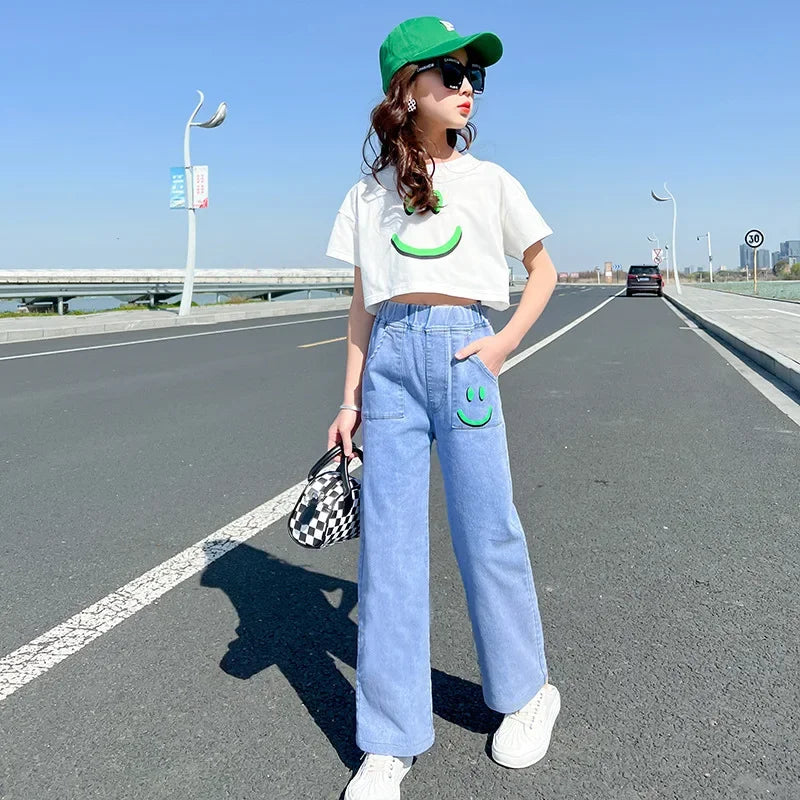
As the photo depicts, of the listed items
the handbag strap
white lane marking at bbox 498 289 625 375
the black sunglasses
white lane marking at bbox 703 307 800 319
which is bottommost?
white lane marking at bbox 498 289 625 375

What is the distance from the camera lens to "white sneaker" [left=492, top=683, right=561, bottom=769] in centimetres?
217

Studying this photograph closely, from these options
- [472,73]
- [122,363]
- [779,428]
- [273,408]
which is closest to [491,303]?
[472,73]

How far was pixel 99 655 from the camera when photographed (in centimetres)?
280

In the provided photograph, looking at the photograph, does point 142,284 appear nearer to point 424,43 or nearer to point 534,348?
point 534,348

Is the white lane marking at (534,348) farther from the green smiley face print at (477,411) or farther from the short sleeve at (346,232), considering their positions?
the green smiley face print at (477,411)

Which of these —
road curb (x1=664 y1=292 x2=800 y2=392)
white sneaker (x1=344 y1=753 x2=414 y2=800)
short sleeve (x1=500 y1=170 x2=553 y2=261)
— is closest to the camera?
white sneaker (x1=344 y1=753 x2=414 y2=800)

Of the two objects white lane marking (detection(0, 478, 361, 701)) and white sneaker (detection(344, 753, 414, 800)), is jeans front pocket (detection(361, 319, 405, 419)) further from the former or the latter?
white sneaker (detection(344, 753, 414, 800))

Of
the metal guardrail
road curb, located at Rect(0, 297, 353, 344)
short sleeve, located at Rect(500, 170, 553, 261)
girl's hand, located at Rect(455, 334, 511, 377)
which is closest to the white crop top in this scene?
short sleeve, located at Rect(500, 170, 553, 261)

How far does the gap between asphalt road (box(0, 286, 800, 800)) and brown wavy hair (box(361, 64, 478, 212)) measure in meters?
1.43

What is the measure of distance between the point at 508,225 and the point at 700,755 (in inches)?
56.1

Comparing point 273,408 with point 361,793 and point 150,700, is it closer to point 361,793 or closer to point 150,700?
point 150,700

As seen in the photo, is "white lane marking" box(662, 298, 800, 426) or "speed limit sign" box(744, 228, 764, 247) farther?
"speed limit sign" box(744, 228, 764, 247)

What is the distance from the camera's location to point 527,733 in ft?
7.29

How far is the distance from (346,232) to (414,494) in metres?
0.70
